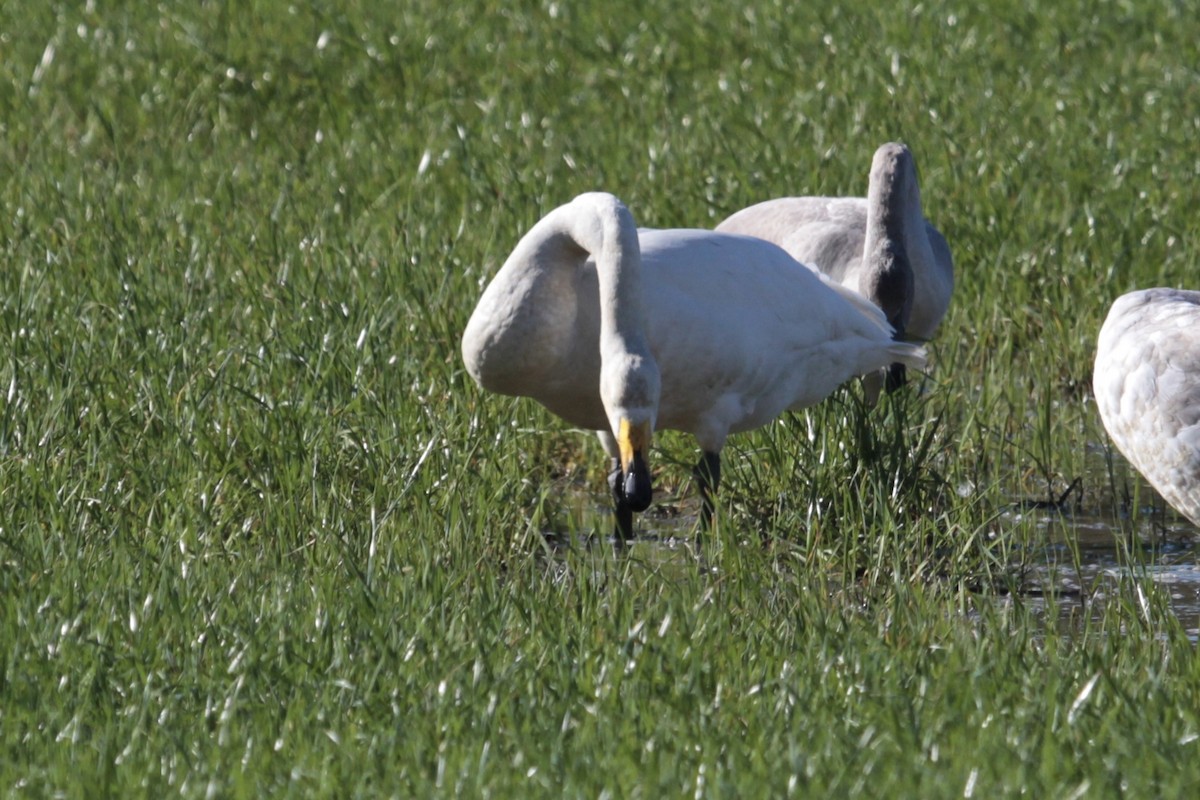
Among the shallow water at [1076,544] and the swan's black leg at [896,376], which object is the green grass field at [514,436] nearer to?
the shallow water at [1076,544]

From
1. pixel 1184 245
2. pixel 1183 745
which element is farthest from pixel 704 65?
pixel 1183 745

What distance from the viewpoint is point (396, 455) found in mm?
4801

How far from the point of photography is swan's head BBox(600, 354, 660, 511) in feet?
13.4

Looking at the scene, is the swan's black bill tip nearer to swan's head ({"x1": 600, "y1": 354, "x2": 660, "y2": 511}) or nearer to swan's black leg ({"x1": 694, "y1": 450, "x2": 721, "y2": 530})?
swan's head ({"x1": 600, "y1": 354, "x2": 660, "y2": 511})

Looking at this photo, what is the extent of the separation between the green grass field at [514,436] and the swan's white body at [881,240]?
32cm

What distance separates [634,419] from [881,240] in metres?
1.81

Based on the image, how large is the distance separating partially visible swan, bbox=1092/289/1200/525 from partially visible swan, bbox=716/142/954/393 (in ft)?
3.55

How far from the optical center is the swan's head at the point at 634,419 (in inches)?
161

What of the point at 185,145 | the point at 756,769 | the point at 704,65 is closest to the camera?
the point at 756,769

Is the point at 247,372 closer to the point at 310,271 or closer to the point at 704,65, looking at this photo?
the point at 310,271

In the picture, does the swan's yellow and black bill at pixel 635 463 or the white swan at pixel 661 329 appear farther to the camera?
the white swan at pixel 661 329

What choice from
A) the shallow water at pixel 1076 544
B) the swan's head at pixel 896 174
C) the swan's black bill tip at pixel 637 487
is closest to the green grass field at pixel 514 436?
the shallow water at pixel 1076 544

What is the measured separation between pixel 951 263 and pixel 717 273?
5.27ft

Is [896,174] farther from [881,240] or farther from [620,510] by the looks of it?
[620,510]
